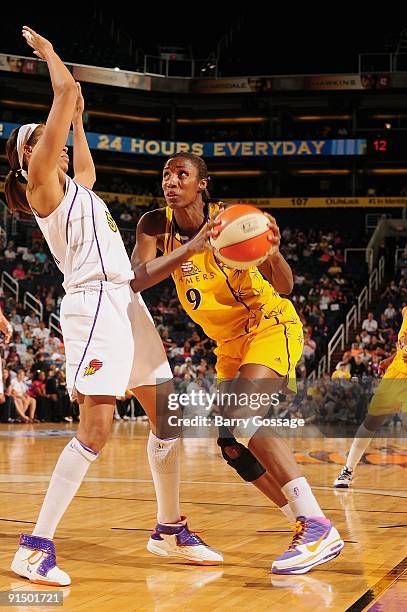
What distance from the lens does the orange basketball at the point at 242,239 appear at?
3951 millimetres

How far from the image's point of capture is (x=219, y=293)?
184 inches

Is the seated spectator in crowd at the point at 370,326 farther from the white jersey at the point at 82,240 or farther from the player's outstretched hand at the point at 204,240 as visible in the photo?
the player's outstretched hand at the point at 204,240

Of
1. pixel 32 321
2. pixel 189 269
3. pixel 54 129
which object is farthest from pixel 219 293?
pixel 32 321

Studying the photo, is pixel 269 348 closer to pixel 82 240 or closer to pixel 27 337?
pixel 82 240

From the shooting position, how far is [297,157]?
32.9 meters

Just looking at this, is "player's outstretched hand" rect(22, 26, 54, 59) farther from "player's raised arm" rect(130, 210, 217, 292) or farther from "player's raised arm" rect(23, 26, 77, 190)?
"player's raised arm" rect(130, 210, 217, 292)

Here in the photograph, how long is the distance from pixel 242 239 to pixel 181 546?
1714 mm

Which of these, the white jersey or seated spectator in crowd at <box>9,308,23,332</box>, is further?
seated spectator in crowd at <box>9,308,23,332</box>

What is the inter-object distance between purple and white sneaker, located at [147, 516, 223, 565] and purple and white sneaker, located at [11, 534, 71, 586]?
2.61 ft

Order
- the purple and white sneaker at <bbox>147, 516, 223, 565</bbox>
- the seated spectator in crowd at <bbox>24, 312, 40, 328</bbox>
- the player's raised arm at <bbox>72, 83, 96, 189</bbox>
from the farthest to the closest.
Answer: the seated spectator in crowd at <bbox>24, 312, 40, 328</bbox>
the player's raised arm at <bbox>72, 83, 96, 189</bbox>
the purple and white sneaker at <bbox>147, 516, 223, 565</bbox>

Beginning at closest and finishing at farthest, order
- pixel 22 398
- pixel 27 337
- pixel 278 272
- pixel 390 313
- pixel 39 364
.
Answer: pixel 278 272 < pixel 22 398 < pixel 39 364 < pixel 27 337 < pixel 390 313

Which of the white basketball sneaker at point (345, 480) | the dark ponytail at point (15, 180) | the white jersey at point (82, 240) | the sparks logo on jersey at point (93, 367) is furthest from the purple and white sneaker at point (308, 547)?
the white basketball sneaker at point (345, 480)

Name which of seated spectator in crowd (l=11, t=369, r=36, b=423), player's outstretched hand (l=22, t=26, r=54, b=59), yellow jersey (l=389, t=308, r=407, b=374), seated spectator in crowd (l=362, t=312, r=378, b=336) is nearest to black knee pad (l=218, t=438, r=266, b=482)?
player's outstretched hand (l=22, t=26, r=54, b=59)

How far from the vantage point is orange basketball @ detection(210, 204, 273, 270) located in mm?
3951
